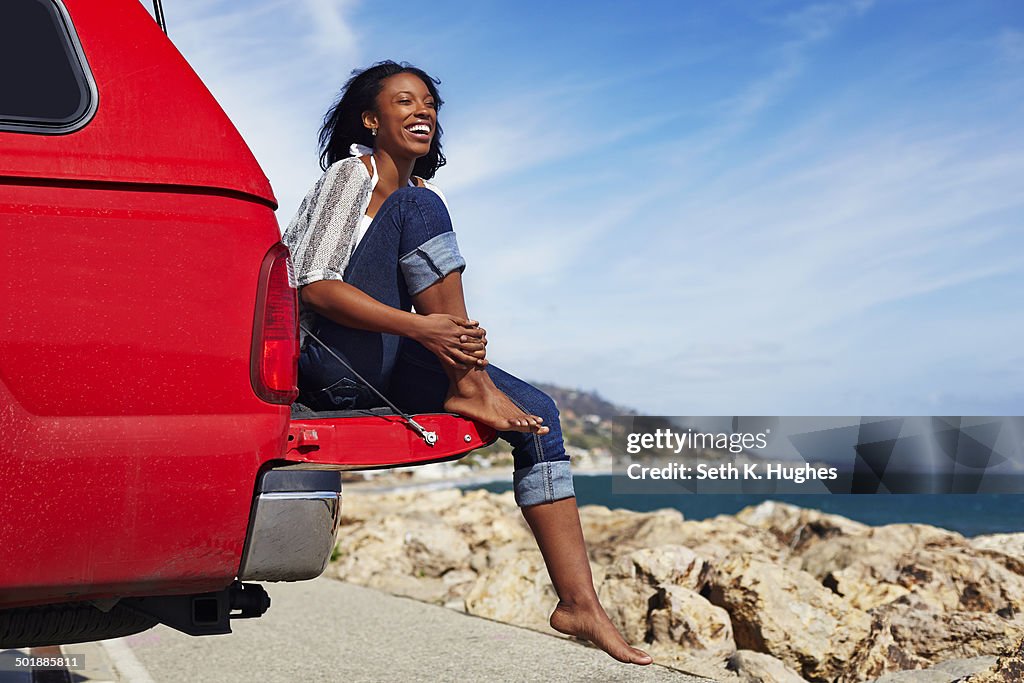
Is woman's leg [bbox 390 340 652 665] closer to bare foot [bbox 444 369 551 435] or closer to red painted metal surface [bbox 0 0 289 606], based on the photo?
bare foot [bbox 444 369 551 435]

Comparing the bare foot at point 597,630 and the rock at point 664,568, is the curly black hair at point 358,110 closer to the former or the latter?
the bare foot at point 597,630

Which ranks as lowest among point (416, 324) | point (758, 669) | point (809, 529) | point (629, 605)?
point (809, 529)

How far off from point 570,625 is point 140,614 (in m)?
1.33

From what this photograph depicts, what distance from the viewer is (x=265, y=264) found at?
2756 millimetres

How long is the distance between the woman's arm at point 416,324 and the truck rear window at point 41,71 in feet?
3.18

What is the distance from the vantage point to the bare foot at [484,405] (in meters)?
3.32

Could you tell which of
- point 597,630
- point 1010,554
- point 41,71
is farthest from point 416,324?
point 1010,554

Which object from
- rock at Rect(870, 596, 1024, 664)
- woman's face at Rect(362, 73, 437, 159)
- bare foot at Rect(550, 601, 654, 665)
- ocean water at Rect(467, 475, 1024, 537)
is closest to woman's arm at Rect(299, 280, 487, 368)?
woman's face at Rect(362, 73, 437, 159)

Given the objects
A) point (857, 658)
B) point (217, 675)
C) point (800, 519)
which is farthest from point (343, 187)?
point (800, 519)

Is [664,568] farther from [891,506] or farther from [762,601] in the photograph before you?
[891,506]

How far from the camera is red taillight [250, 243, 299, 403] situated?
272cm

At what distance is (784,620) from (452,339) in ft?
13.7

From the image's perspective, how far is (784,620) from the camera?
6.59 m

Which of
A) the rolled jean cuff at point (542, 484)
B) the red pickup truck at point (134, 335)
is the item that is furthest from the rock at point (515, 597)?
Result: the red pickup truck at point (134, 335)
